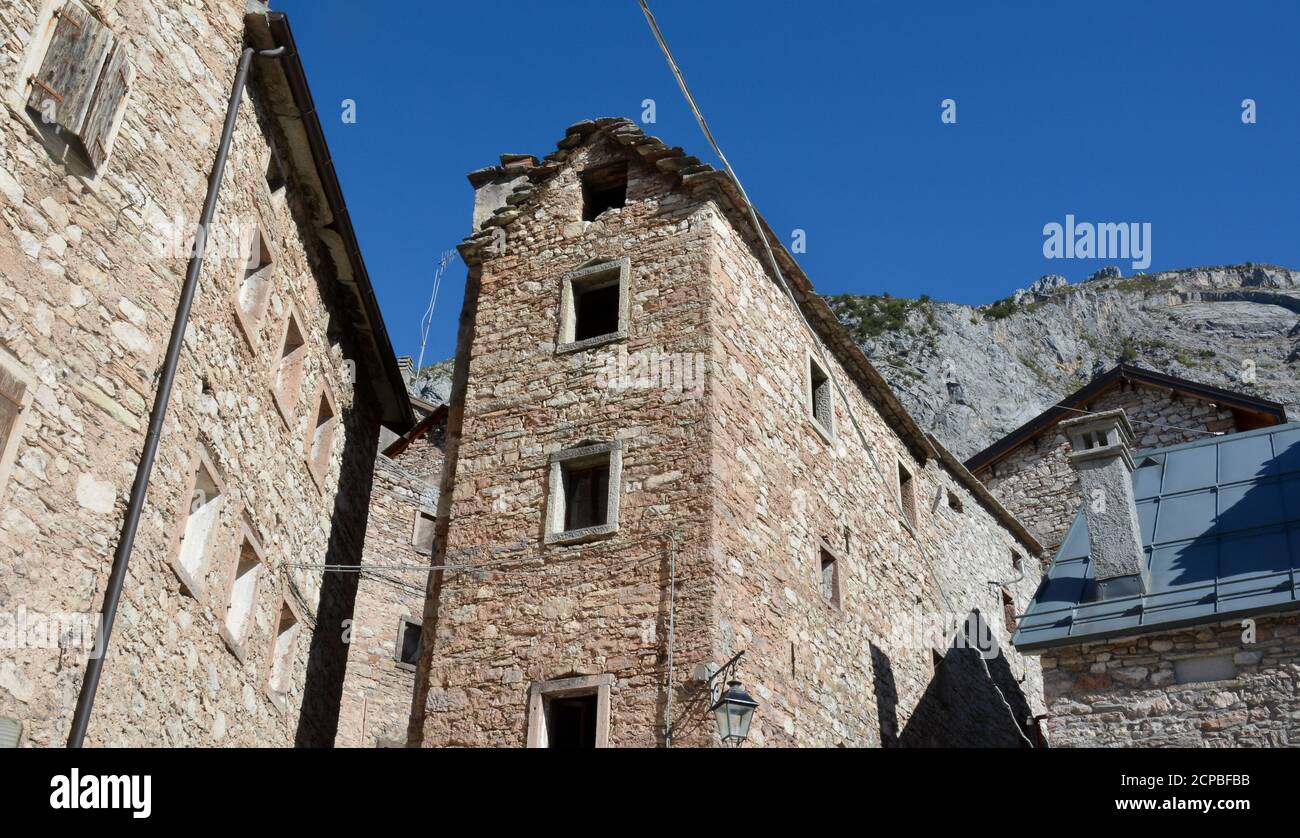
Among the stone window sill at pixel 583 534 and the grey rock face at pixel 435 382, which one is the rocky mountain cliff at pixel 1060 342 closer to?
the grey rock face at pixel 435 382

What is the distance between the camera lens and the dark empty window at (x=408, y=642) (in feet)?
72.7

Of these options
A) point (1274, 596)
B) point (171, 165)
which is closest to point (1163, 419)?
point (1274, 596)

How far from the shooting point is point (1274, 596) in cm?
1115

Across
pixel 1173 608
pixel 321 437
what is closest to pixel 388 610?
pixel 321 437

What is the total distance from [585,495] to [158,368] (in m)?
4.91

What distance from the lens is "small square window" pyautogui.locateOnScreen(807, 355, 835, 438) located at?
1605 centimetres

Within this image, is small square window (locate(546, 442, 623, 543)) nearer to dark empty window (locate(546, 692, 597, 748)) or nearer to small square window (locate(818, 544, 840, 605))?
dark empty window (locate(546, 692, 597, 748))

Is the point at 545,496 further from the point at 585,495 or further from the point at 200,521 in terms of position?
the point at 200,521

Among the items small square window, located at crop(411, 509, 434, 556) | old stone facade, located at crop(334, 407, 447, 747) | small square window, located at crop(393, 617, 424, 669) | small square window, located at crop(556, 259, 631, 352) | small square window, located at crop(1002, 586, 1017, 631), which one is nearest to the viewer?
small square window, located at crop(556, 259, 631, 352)

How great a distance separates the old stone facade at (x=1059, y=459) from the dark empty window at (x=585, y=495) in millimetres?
15234

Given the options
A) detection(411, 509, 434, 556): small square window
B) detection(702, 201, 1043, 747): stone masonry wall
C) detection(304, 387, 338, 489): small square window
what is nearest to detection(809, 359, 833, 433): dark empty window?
detection(702, 201, 1043, 747): stone masonry wall

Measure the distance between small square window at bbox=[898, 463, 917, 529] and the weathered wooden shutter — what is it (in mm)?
13065
